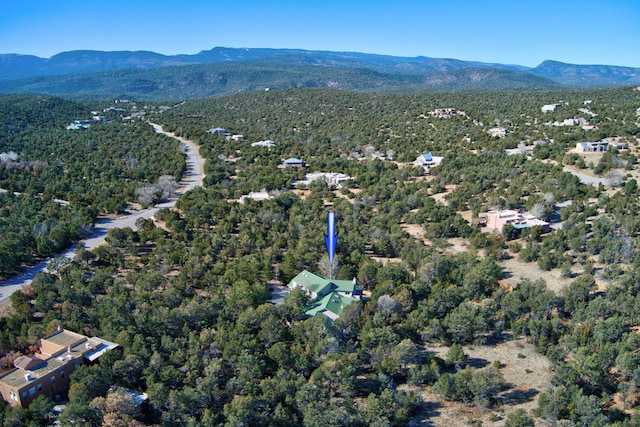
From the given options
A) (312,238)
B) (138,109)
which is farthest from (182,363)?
(138,109)

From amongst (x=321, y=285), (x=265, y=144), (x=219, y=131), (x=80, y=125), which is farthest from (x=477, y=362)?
(x=80, y=125)

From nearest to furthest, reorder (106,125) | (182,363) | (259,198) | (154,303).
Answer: (182,363)
(154,303)
(259,198)
(106,125)

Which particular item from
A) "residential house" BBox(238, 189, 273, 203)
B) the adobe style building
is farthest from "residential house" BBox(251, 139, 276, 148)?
the adobe style building

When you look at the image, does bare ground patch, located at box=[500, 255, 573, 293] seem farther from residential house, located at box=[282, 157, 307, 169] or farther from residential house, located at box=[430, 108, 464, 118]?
residential house, located at box=[430, 108, 464, 118]

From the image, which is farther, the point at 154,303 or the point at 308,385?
the point at 154,303

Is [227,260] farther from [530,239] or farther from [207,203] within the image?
[530,239]

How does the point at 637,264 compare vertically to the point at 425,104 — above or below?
below

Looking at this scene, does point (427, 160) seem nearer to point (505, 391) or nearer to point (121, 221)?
point (121, 221)

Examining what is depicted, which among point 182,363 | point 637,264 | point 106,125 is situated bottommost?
point 182,363
